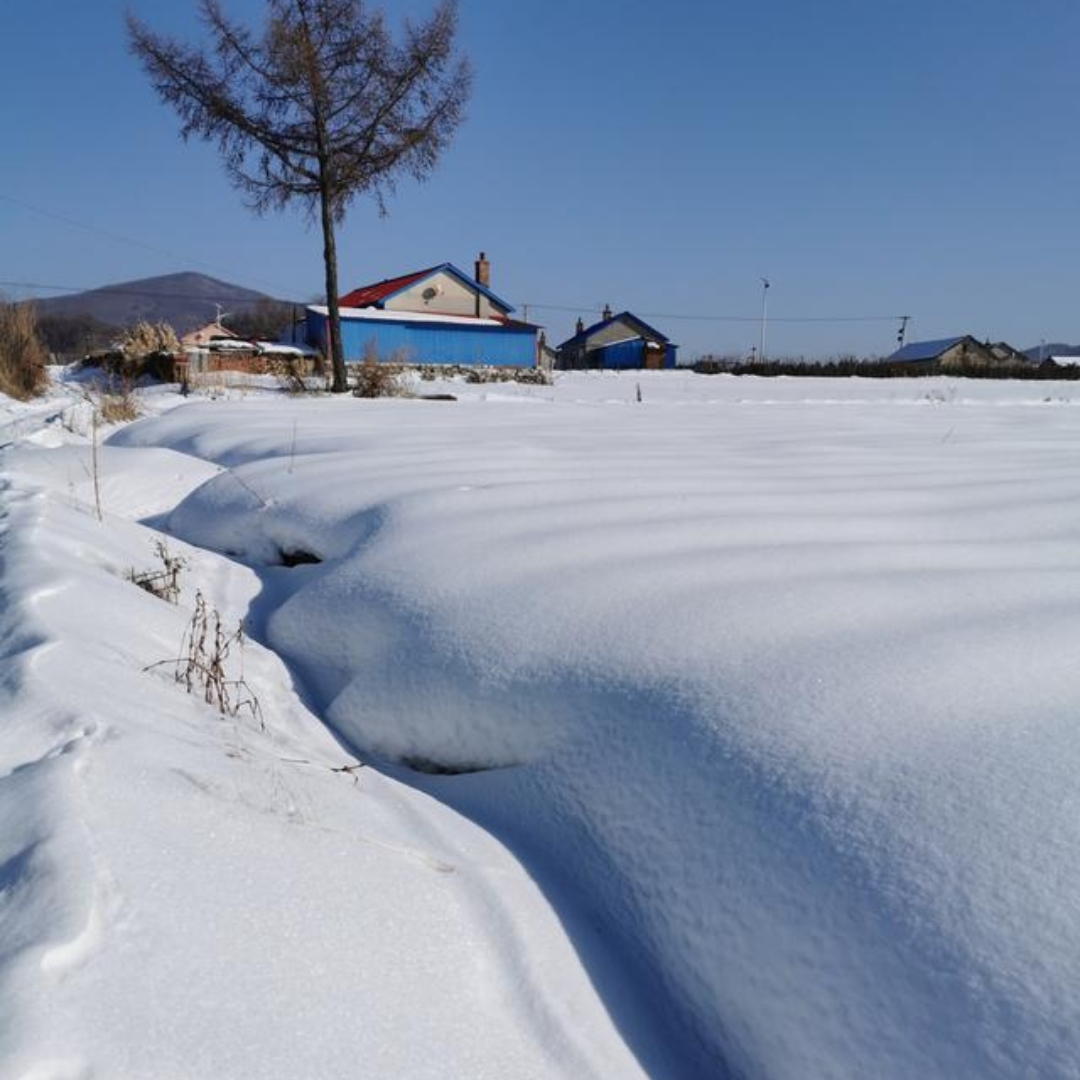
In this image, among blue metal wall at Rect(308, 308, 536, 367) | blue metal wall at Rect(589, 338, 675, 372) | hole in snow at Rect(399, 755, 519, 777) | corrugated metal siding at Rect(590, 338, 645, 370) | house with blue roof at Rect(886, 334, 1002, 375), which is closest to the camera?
hole in snow at Rect(399, 755, 519, 777)

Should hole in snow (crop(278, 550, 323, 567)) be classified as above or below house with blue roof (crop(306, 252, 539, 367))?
below

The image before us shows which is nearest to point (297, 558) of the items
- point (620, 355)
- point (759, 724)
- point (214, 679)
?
point (214, 679)

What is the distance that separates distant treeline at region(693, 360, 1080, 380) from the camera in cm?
2092

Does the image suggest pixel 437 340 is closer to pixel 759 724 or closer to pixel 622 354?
pixel 622 354

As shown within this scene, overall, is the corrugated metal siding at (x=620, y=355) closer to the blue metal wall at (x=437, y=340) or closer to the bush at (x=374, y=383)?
the blue metal wall at (x=437, y=340)

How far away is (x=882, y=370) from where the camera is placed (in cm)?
2103

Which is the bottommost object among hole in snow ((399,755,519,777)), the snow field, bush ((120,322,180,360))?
hole in snow ((399,755,519,777))

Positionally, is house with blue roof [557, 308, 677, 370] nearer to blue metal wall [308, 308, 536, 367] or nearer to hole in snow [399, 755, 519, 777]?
blue metal wall [308, 308, 536, 367]

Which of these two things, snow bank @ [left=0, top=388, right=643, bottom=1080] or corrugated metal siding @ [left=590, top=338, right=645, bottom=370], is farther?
corrugated metal siding @ [left=590, top=338, right=645, bottom=370]

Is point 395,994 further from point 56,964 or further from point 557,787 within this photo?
point 557,787

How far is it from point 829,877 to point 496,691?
0.63 m

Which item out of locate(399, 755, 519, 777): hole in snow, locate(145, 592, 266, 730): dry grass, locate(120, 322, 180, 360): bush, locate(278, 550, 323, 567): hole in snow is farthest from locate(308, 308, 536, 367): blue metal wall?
locate(399, 755, 519, 777): hole in snow

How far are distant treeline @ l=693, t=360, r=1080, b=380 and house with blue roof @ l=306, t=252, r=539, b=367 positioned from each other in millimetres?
5825

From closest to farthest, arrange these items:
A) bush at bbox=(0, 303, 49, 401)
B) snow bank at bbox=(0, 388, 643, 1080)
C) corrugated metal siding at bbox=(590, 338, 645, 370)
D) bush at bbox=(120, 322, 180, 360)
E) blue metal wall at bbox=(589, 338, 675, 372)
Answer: snow bank at bbox=(0, 388, 643, 1080)
bush at bbox=(0, 303, 49, 401)
bush at bbox=(120, 322, 180, 360)
corrugated metal siding at bbox=(590, 338, 645, 370)
blue metal wall at bbox=(589, 338, 675, 372)
